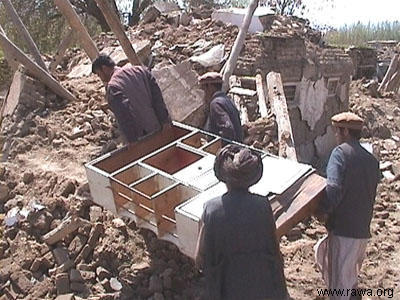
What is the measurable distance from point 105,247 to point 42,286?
0.61 m

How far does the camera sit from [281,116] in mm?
6836

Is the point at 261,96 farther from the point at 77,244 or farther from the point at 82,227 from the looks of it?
the point at 77,244

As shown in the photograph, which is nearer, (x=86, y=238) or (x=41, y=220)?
(x=86, y=238)

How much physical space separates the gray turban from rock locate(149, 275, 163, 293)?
1884 millimetres

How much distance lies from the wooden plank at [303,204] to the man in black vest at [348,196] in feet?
0.27

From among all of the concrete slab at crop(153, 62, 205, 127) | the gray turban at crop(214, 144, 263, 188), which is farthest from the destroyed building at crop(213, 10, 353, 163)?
the gray turban at crop(214, 144, 263, 188)

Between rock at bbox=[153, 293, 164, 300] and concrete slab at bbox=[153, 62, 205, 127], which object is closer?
rock at bbox=[153, 293, 164, 300]

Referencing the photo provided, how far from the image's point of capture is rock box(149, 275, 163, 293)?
14.7ft

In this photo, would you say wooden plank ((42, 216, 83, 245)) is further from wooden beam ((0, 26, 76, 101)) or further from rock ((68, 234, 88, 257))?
wooden beam ((0, 26, 76, 101))

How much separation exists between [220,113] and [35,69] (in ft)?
10.3

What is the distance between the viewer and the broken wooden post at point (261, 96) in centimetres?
714

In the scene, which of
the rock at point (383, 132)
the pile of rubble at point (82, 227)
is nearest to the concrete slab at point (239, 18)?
the pile of rubble at point (82, 227)

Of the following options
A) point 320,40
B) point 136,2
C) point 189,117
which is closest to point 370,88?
point 320,40

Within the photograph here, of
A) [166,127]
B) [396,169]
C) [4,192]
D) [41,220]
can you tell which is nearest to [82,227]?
[41,220]
